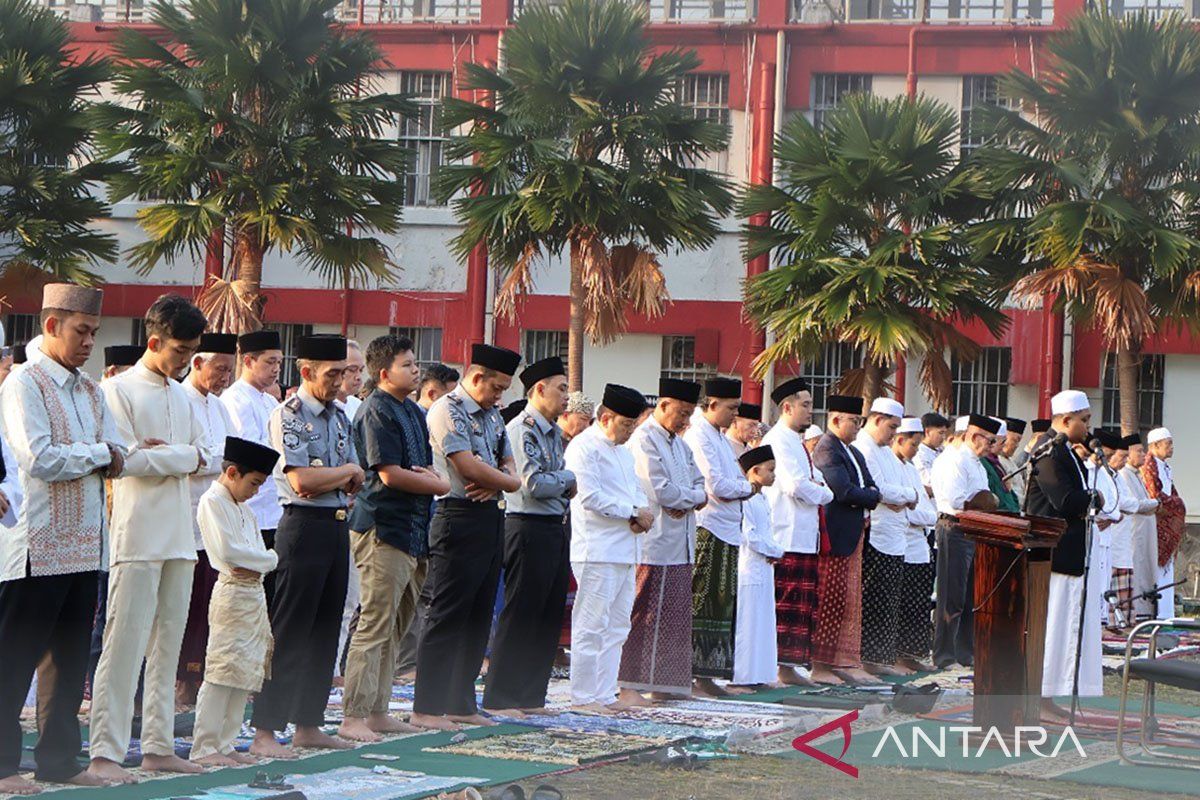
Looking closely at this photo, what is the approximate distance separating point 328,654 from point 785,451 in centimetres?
485

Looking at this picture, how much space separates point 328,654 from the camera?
9008mm

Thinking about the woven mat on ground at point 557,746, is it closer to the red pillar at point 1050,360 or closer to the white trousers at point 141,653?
the white trousers at point 141,653

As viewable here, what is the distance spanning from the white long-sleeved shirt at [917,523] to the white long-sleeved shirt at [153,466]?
7.58 m

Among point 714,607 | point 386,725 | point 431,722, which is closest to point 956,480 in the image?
point 714,607

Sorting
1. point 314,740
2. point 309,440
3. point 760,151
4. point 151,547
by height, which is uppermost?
point 760,151

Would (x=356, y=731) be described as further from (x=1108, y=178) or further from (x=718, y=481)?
(x=1108, y=178)

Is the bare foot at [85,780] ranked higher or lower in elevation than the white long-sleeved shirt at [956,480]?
lower

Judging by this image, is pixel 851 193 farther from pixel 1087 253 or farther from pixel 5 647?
pixel 5 647

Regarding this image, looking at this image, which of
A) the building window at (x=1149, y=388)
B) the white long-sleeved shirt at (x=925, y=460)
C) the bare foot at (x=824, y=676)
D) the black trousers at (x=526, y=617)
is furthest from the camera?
the building window at (x=1149, y=388)

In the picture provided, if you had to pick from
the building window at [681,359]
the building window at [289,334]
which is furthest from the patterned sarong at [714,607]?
the building window at [289,334]

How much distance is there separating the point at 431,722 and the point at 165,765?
2063 millimetres

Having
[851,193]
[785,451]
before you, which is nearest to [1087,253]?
[851,193]

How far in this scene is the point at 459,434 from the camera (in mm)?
9828

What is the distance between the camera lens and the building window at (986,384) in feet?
84.0
